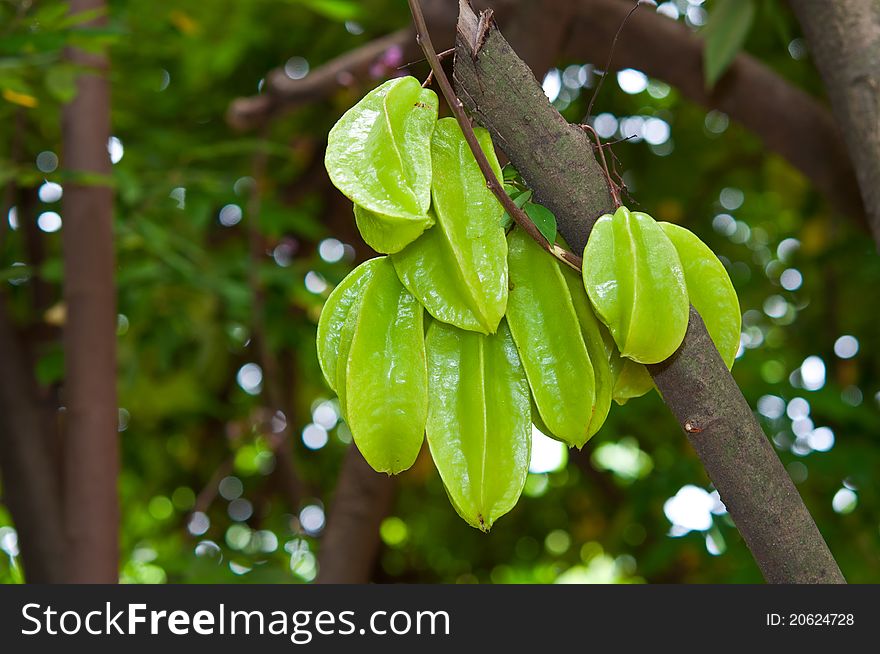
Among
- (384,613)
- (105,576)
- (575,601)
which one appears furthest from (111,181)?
(575,601)

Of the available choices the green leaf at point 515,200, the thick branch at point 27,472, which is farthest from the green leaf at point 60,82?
the green leaf at point 515,200

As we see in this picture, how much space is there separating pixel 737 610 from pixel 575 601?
10 cm

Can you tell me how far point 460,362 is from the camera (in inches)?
21.3

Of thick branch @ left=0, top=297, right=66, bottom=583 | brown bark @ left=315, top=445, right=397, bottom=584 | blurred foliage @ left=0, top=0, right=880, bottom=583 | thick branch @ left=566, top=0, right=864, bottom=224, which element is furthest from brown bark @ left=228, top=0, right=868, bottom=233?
thick branch @ left=0, top=297, right=66, bottom=583

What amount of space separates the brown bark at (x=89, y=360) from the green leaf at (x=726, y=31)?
0.82 metres

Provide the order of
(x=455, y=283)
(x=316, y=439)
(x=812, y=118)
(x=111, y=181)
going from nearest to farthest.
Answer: (x=455, y=283) → (x=111, y=181) → (x=812, y=118) → (x=316, y=439)

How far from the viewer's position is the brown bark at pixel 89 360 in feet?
4.18

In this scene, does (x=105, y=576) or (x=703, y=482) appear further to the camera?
(x=703, y=482)

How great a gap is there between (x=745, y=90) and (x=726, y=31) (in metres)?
0.28

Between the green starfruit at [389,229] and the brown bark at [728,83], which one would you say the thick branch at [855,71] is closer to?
the brown bark at [728,83]

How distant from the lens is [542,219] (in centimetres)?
50

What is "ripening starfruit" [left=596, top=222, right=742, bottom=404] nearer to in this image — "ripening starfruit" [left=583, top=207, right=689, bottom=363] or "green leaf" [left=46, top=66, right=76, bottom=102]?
"ripening starfruit" [left=583, top=207, right=689, bottom=363]

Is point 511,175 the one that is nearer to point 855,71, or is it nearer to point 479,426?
A: point 479,426

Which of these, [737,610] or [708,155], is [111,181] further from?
[708,155]
